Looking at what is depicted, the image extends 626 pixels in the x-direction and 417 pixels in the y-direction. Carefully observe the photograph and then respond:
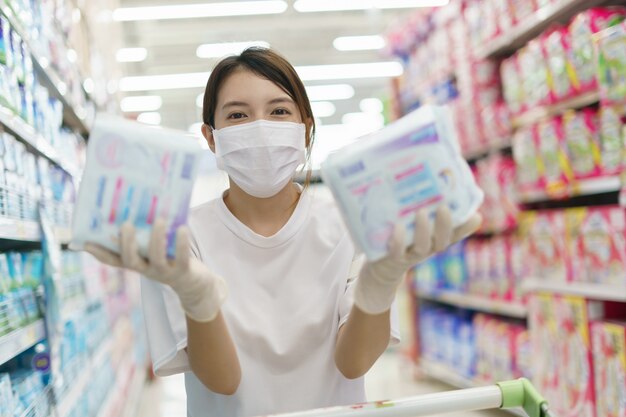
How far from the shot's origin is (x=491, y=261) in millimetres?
3920

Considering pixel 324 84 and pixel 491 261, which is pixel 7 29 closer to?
pixel 491 261

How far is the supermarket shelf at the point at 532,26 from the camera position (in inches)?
112

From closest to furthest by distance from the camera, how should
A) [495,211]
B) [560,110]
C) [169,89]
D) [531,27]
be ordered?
1. [560,110]
2. [531,27]
3. [495,211]
4. [169,89]

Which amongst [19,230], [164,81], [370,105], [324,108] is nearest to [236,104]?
[19,230]

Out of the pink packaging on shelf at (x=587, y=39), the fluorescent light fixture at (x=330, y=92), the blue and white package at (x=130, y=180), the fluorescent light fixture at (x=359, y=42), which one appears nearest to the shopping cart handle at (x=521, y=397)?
the blue and white package at (x=130, y=180)

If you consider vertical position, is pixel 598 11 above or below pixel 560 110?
above

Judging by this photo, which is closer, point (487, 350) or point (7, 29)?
point (7, 29)

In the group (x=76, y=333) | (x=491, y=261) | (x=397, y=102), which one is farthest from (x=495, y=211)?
(x=76, y=333)

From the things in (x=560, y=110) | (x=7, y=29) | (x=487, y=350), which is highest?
(x=7, y=29)

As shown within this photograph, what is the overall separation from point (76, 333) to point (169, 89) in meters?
10.6

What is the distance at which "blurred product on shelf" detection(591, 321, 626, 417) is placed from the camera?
2.45 meters

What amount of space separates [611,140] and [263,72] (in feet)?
5.63

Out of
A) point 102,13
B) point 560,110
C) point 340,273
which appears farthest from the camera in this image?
point 102,13

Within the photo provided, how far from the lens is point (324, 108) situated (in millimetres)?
15297
